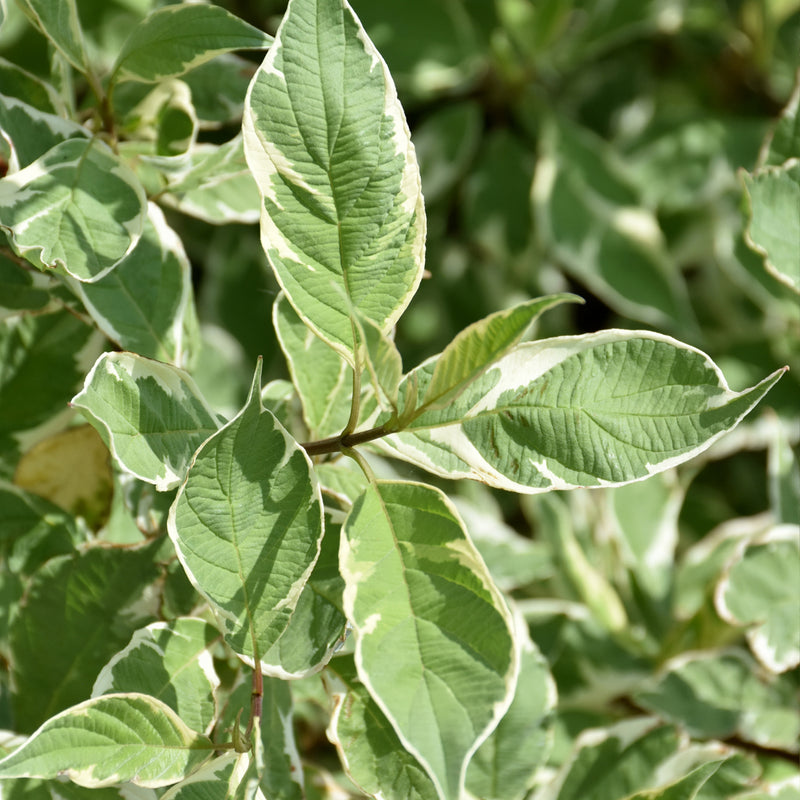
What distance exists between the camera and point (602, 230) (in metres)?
1.28

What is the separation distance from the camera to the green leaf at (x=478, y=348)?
0.47 metres

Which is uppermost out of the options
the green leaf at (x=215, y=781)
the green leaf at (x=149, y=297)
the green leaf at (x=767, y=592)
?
the green leaf at (x=149, y=297)

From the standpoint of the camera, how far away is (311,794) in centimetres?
75

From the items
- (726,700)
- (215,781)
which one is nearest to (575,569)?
(726,700)

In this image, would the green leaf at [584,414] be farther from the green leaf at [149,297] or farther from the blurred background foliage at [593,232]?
the blurred background foliage at [593,232]

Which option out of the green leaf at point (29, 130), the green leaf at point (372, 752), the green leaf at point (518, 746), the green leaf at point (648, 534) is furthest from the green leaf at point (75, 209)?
the green leaf at point (648, 534)

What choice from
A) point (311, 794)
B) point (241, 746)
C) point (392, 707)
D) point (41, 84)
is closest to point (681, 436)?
point (392, 707)

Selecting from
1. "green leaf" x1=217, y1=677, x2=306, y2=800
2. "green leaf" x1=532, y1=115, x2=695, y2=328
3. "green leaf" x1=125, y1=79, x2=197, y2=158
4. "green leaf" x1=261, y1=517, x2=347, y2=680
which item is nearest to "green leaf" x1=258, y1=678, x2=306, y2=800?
"green leaf" x1=217, y1=677, x2=306, y2=800

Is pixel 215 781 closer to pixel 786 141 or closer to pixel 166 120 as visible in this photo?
pixel 166 120

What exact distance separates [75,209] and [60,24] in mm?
138

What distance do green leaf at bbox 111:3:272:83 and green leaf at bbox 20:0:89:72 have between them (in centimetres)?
3

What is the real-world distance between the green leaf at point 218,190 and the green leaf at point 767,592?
56 centimetres

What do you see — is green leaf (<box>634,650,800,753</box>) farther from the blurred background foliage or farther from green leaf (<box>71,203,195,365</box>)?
green leaf (<box>71,203,195,365</box>)

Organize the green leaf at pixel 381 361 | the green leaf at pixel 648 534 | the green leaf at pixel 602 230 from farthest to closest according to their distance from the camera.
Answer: the green leaf at pixel 602 230, the green leaf at pixel 648 534, the green leaf at pixel 381 361
